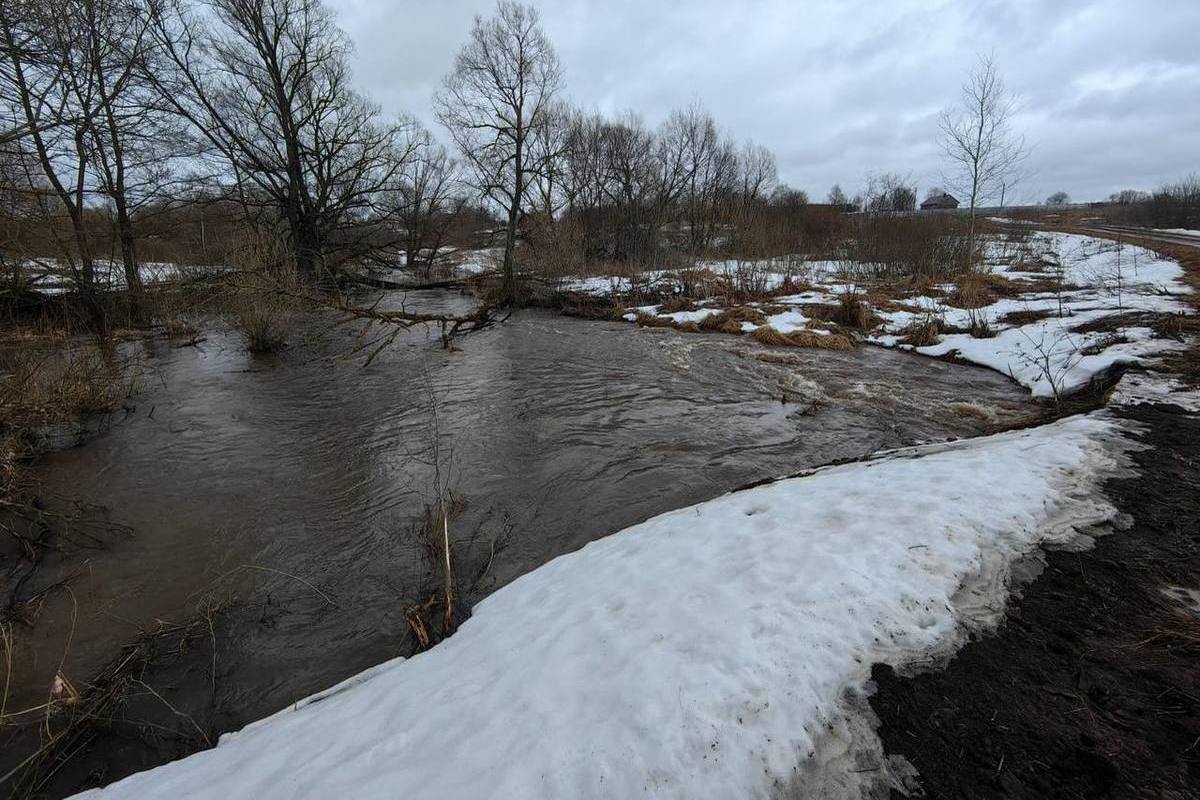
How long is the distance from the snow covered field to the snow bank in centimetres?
575

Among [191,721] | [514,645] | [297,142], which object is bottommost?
[191,721]

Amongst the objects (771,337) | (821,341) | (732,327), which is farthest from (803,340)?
(732,327)

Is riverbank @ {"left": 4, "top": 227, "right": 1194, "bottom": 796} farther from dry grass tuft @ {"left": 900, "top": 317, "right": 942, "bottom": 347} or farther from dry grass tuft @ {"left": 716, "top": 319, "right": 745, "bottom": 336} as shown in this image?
dry grass tuft @ {"left": 716, "top": 319, "right": 745, "bottom": 336}

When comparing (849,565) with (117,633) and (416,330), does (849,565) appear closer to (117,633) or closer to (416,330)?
(117,633)

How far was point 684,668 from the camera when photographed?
2.18 m

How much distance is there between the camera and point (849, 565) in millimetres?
2770

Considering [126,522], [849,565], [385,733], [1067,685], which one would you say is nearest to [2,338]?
[126,522]

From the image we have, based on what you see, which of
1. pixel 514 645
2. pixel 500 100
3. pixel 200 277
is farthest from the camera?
pixel 500 100

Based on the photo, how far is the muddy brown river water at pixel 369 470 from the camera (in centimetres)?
348

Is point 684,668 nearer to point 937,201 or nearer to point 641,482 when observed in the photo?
point 641,482

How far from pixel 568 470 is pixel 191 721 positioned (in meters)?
3.91

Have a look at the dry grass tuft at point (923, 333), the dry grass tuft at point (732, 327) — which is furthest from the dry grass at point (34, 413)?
the dry grass tuft at point (923, 333)

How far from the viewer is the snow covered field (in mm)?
7734

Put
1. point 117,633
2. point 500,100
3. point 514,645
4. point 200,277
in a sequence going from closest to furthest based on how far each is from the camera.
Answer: point 514,645, point 117,633, point 200,277, point 500,100
